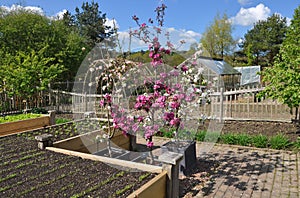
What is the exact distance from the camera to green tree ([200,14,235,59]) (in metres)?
24.0

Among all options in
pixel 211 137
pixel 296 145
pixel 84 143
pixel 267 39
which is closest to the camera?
pixel 84 143

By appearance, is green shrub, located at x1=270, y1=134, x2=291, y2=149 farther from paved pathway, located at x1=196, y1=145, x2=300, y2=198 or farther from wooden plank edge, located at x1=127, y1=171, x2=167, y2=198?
wooden plank edge, located at x1=127, y1=171, x2=167, y2=198

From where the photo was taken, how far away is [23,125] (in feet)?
18.3

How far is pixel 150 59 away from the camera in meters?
4.08

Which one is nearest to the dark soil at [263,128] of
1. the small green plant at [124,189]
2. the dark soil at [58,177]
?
the dark soil at [58,177]

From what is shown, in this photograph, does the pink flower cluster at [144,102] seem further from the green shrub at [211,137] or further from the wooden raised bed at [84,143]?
the green shrub at [211,137]

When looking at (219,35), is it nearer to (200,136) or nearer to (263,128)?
(263,128)

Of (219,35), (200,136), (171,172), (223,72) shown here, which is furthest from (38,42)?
A: (219,35)

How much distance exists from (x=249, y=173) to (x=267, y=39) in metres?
26.0

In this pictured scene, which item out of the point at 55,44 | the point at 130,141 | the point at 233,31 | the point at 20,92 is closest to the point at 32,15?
the point at 55,44

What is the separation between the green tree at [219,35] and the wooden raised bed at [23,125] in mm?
20430

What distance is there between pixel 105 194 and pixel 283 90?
4.62m

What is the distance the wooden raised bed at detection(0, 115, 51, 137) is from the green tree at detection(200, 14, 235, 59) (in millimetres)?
20430

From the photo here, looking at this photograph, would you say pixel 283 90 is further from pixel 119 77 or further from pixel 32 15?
pixel 32 15
